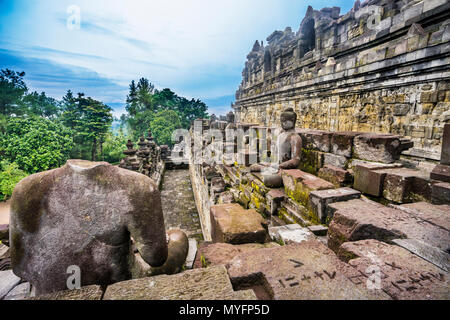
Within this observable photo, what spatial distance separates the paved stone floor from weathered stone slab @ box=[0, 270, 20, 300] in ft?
14.8

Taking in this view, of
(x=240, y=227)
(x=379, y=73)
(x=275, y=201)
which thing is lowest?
(x=240, y=227)

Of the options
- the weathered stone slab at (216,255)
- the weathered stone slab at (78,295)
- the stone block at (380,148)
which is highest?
the stone block at (380,148)

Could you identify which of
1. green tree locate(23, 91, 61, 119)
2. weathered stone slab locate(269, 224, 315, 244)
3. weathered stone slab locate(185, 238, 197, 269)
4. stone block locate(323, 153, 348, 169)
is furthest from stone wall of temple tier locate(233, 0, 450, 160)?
green tree locate(23, 91, 61, 119)

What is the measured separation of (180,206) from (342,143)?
726 centimetres

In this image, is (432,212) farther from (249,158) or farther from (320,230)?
(249,158)

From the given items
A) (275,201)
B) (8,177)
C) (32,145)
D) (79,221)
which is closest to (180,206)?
(275,201)

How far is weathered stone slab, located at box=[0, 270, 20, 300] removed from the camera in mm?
1924

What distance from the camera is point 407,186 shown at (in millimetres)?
2076

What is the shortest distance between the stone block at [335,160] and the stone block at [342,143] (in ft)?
0.18

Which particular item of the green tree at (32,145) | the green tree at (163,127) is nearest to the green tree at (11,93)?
the green tree at (32,145)

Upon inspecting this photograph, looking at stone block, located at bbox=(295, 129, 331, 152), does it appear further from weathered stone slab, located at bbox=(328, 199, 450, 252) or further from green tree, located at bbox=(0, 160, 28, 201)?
green tree, located at bbox=(0, 160, 28, 201)

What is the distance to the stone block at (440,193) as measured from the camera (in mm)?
1830

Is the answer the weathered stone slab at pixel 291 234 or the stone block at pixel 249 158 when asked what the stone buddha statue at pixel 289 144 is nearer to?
the stone block at pixel 249 158
